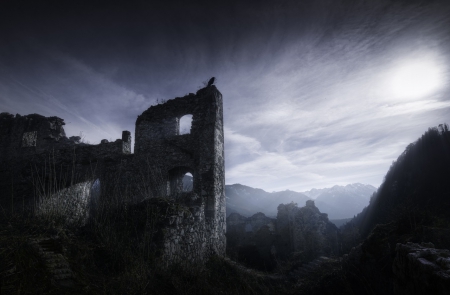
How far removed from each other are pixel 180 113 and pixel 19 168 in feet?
27.6

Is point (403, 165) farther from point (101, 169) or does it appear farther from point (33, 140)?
point (33, 140)

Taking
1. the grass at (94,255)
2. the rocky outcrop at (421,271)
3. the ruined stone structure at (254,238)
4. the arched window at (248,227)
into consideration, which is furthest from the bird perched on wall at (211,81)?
the arched window at (248,227)

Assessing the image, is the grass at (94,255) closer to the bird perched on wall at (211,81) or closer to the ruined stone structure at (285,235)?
the bird perched on wall at (211,81)

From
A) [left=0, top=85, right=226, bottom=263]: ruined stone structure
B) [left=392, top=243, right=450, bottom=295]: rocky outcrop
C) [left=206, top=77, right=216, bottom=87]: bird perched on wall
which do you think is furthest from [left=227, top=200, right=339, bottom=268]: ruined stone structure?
[left=392, top=243, right=450, bottom=295]: rocky outcrop

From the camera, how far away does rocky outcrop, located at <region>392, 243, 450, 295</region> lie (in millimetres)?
2504

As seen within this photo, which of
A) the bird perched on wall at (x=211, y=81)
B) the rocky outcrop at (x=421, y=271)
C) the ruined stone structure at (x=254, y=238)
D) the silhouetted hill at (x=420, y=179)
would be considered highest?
the bird perched on wall at (x=211, y=81)

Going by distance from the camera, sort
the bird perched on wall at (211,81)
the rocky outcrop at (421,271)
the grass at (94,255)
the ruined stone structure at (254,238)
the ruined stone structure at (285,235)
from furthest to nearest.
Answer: the ruined stone structure at (254,238)
the ruined stone structure at (285,235)
the bird perched on wall at (211,81)
the rocky outcrop at (421,271)
the grass at (94,255)

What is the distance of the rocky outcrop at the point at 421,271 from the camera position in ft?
8.21

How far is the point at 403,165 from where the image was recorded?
1216 centimetres

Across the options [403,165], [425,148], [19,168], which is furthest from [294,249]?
[19,168]

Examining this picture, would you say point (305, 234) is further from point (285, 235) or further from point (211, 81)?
point (211, 81)

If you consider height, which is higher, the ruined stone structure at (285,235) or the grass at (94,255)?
the grass at (94,255)

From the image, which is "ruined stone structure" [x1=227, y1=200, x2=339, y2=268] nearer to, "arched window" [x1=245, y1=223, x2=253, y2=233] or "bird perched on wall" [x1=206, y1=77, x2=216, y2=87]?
"arched window" [x1=245, y1=223, x2=253, y2=233]

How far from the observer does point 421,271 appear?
2.82 m
